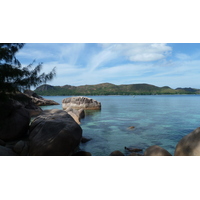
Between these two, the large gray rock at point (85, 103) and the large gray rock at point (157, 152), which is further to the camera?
the large gray rock at point (85, 103)

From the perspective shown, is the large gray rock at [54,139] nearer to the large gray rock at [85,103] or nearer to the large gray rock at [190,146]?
the large gray rock at [190,146]

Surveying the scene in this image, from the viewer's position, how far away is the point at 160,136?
512 inches

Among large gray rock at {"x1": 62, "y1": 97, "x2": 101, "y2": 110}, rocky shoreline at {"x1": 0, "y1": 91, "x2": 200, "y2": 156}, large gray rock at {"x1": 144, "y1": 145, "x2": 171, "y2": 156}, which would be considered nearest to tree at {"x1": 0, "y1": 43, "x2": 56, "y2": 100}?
rocky shoreline at {"x1": 0, "y1": 91, "x2": 200, "y2": 156}

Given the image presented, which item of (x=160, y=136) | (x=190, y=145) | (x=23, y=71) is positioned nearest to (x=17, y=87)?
(x=23, y=71)

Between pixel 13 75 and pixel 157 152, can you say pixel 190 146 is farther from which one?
pixel 13 75

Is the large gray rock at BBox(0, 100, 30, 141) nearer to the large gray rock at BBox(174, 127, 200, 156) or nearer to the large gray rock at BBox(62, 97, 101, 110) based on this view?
the large gray rock at BBox(174, 127, 200, 156)

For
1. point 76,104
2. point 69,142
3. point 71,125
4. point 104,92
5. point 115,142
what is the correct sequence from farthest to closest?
point 104,92 < point 76,104 < point 115,142 < point 71,125 < point 69,142

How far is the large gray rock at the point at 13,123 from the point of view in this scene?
8656 mm

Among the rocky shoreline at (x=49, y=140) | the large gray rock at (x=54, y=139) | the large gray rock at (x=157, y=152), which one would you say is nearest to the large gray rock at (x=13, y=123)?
the rocky shoreline at (x=49, y=140)

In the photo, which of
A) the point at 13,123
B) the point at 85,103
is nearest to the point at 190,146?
the point at 13,123

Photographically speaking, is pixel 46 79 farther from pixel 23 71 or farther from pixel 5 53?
pixel 5 53

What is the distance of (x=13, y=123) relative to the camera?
8.98 metres

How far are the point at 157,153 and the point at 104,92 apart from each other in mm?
158737

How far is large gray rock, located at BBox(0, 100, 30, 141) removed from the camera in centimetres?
866
